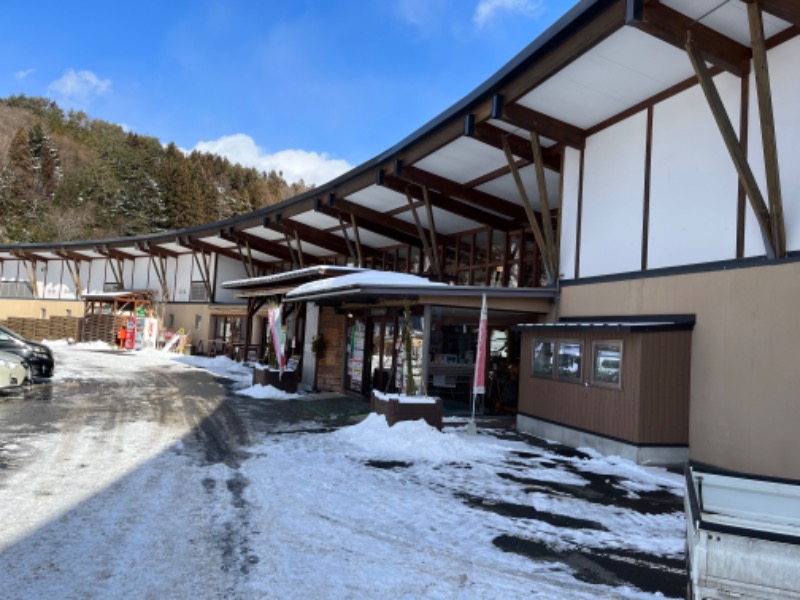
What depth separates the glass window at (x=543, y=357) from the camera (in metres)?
10.6

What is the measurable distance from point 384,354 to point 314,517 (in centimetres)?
882

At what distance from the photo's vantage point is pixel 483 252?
57.7 ft

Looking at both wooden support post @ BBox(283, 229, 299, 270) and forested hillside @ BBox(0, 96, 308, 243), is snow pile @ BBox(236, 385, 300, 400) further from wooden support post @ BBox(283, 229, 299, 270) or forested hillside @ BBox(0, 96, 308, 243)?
forested hillside @ BBox(0, 96, 308, 243)

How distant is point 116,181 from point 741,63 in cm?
6546

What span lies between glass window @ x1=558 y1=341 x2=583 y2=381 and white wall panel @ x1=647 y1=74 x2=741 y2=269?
6.36 feet

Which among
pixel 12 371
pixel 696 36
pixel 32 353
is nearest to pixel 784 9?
pixel 696 36

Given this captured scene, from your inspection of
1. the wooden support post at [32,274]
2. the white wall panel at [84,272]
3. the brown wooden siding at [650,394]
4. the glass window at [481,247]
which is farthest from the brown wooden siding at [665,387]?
the wooden support post at [32,274]

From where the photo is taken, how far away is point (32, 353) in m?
15.1

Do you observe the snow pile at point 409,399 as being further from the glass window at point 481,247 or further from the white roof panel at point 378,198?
the white roof panel at point 378,198

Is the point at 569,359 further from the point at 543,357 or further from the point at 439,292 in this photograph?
the point at 439,292

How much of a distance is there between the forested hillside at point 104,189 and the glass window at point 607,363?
5391cm

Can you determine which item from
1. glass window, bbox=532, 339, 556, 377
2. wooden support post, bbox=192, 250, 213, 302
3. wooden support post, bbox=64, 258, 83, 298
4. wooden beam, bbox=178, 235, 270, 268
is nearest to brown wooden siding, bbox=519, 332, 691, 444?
glass window, bbox=532, 339, 556, 377

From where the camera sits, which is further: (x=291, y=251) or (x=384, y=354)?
(x=291, y=251)

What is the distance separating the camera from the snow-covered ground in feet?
13.4
